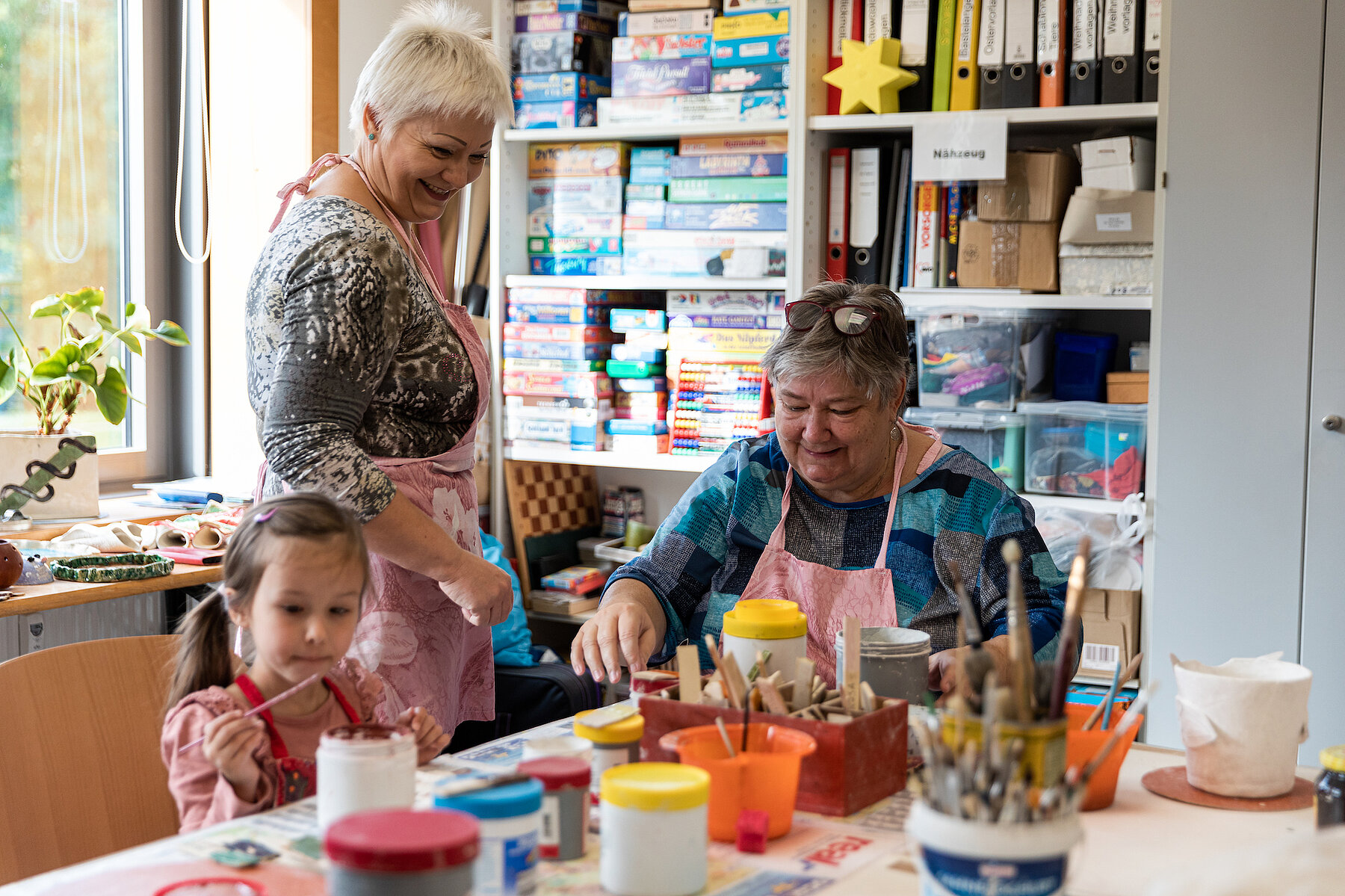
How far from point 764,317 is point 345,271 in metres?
1.65

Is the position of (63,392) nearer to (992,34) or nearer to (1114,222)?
(992,34)

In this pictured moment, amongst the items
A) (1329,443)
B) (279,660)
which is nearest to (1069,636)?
(279,660)

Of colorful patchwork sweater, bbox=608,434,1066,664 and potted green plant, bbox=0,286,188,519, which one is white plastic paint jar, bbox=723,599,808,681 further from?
potted green plant, bbox=0,286,188,519

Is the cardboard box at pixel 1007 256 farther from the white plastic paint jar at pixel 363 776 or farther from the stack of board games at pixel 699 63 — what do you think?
the white plastic paint jar at pixel 363 776

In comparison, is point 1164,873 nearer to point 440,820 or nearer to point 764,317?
point 440,820

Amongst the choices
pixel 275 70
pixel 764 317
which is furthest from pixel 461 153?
pixel 275 70

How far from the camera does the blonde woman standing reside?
4.85ft

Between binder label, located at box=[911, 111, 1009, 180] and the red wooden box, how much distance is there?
5.84ft

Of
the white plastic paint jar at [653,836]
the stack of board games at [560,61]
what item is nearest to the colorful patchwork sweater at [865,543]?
the white plastic paint jar at [653,836]

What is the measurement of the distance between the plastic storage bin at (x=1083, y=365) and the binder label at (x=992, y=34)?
619 mm

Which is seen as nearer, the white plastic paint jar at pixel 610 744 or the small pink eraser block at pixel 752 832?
the small pink eraser block at pixel 752 832

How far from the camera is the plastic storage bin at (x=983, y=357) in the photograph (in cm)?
278

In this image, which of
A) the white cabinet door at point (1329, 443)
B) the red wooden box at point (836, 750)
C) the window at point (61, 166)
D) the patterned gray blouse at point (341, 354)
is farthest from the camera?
the window at point (61, 166)

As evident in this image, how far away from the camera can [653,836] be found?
930mm
